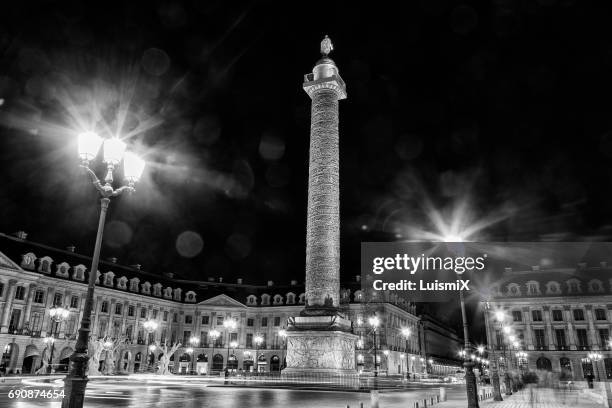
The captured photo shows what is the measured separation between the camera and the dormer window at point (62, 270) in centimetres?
5200

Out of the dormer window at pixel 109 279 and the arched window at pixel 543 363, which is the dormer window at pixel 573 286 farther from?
the dormer window at pixel 109 279

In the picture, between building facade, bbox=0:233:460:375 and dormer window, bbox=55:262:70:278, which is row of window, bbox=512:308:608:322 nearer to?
building facade, bbox=0:233:460:375

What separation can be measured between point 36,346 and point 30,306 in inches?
167

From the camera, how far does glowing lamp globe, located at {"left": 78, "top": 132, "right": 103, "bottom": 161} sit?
10641 mm

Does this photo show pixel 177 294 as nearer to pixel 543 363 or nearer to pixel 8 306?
pixel 8 306

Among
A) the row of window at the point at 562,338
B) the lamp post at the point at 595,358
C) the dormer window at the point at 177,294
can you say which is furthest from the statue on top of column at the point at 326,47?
the lamp post at the point at 595,358

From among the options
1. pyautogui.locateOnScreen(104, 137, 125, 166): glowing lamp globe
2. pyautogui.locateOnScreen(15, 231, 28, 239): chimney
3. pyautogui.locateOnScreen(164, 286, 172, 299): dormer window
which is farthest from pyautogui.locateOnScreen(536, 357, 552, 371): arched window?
pyautogui.locateOnScreen(15, 231, 28, 239): chimney

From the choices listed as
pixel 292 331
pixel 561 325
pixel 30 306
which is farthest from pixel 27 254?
pixel 561 325

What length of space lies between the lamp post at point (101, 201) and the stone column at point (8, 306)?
141 ft

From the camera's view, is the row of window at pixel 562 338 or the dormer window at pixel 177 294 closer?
the row of window at pixel 562 338

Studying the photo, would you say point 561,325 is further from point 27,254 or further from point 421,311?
point 27,254

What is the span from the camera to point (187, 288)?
2884 inches

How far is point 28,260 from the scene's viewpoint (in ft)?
160

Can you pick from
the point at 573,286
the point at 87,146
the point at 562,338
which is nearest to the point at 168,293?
the point at 562,338
